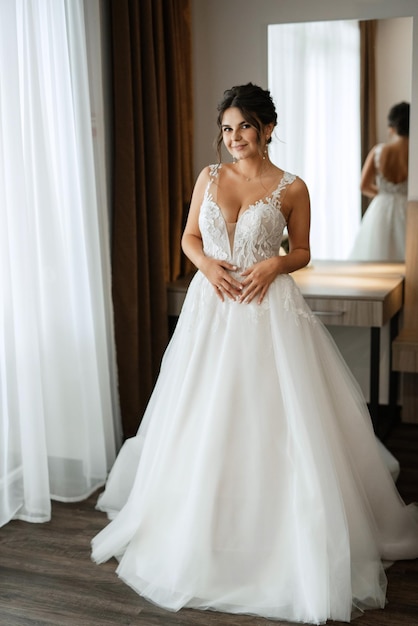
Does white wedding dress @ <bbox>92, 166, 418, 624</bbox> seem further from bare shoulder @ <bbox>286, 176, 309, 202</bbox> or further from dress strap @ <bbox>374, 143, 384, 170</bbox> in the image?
dress strap @ <bbox>374, 143, 384, 170</bbox>

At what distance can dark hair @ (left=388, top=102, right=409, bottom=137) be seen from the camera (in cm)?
407

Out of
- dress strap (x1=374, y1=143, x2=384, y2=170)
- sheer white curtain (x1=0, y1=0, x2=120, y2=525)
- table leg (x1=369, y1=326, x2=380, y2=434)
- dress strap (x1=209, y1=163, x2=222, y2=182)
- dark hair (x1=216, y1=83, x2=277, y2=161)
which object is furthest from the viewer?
dress strap (x1=374, y1=143, x2=384, y2=170)

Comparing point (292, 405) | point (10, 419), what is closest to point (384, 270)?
point (292, 405)

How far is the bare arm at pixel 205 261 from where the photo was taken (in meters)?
2.71

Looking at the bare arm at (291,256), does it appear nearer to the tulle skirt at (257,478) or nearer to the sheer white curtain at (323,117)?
the tulle skirt at (257,478)

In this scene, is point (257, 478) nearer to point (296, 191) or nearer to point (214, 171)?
point (296, 191)

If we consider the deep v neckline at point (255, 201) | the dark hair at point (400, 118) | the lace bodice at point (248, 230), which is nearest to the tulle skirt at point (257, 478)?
A: the lace bodice at point (248, 230)

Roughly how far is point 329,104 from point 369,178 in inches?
17.7

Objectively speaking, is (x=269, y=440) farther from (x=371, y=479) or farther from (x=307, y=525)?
(x=371, y=479)

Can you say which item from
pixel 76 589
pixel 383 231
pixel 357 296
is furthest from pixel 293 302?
pixel 383 231

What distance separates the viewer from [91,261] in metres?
3.48

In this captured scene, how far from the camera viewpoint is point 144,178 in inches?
150

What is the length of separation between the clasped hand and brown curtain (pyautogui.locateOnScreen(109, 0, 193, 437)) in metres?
1.08

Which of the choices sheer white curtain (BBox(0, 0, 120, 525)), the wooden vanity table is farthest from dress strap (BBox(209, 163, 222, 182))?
the wooden vanity table
